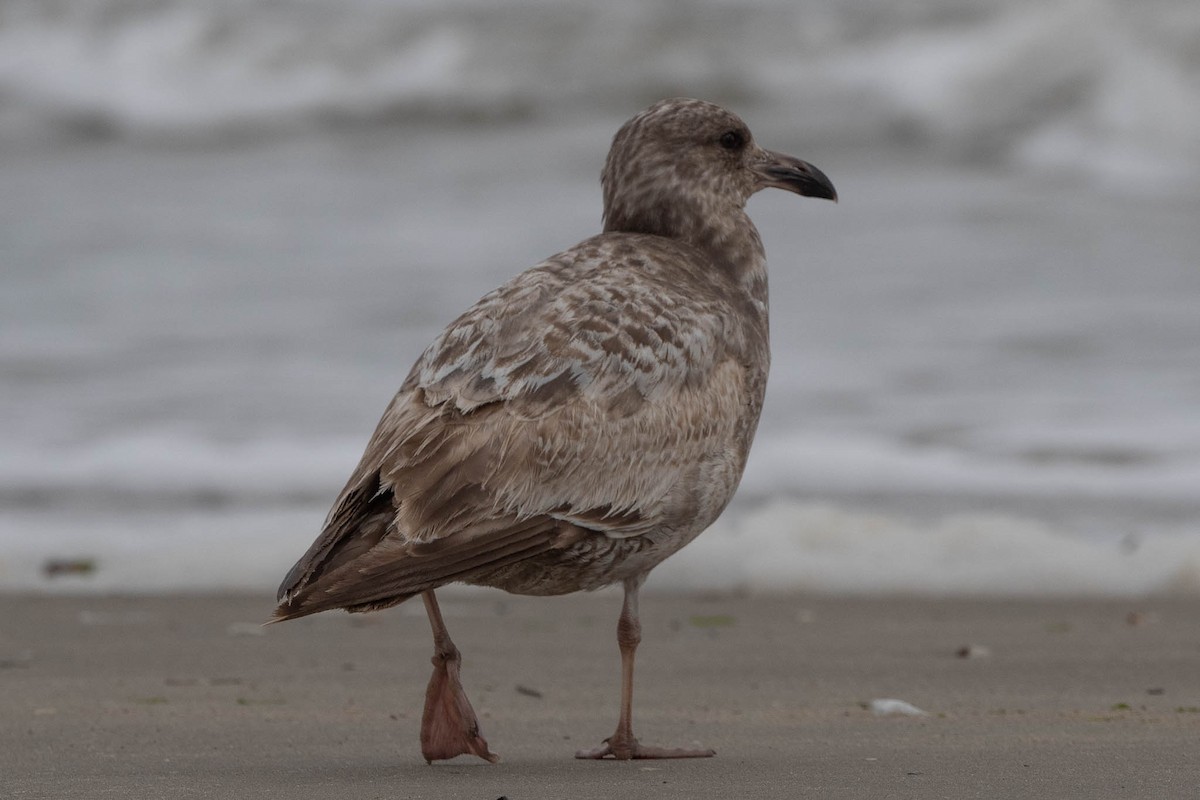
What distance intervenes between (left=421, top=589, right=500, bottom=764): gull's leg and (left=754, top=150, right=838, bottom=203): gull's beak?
1703mm

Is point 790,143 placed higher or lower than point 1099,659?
higher

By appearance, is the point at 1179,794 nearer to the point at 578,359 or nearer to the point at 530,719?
the point at 578,359

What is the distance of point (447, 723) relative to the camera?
13.0 ft

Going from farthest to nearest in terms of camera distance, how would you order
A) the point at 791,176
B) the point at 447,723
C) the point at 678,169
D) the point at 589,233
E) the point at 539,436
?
1. the point at 589,233
2. the point at 791,176
3. the point at 678,169
4. the point at 447,723
5. the point at 539,436

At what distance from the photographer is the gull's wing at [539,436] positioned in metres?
3.60

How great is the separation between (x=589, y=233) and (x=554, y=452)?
1145 centimetres

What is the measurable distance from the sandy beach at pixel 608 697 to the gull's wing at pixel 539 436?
0.47 meters

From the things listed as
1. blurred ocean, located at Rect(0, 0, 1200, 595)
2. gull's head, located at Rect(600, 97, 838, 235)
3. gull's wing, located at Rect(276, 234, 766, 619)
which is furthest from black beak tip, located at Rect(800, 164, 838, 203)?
blurred ocean, located at Rect(0, 0, 1200, 595)

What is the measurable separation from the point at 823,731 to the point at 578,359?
3.90 feet

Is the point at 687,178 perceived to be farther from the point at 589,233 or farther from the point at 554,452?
the point at 589,233

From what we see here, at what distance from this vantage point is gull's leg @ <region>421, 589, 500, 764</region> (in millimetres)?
3955

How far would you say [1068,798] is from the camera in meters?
3.42

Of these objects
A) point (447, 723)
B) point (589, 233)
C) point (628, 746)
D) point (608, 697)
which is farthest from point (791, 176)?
point (589, 233)

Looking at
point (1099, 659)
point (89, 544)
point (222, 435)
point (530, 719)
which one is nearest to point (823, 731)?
point (530, 719)
